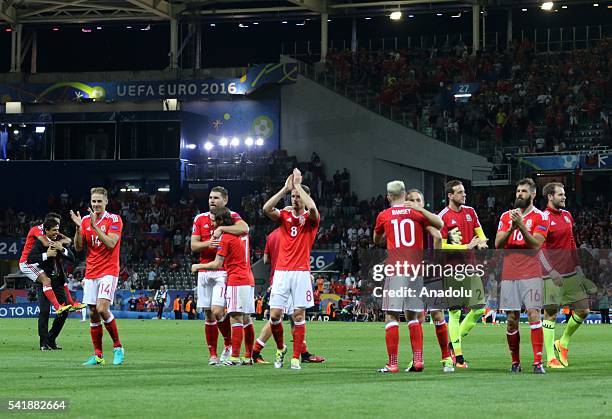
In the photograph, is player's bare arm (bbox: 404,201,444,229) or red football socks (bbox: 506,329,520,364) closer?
player's bare arm (bbox: 404,201,444,229)

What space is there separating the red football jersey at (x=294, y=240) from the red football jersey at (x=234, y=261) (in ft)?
4.28

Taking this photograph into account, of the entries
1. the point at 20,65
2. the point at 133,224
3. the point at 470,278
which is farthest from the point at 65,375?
the point at 20,65

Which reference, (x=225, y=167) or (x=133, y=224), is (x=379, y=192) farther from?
(x=133, y=224)

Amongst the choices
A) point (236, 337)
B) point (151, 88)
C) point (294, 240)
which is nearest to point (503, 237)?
point (294, 240)

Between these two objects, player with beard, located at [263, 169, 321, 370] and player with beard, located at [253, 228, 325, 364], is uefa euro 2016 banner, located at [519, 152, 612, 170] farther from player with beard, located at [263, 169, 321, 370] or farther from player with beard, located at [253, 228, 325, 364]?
player with beard, located at [263, 169, 321, 370]

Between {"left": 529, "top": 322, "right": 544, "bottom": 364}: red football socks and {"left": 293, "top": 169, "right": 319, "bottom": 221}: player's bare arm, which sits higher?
{"left": 293, "top": 169, "right": 319, "bottom": 221}: player's bare arm

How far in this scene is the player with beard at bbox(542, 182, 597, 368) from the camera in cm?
1586

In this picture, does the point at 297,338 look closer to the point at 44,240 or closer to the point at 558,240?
the point at 558,240

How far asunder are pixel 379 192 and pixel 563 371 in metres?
41.4

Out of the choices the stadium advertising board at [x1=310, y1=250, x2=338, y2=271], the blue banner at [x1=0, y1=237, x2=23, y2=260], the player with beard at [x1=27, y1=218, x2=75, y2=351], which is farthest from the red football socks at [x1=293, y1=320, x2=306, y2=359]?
the blue banner at [x1=0, y1=237, x2=23, y2=260]

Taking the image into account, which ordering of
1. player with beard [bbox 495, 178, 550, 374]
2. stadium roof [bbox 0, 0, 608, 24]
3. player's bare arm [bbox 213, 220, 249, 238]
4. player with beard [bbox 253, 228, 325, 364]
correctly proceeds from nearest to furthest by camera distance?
1. player with beard [bbox 495, 178, 550, 374]
2. player's bare arm [bbox 213, 220, 249, 238]
3. player with beard [bbox 253, 228, 325, 364]
4. stadium roof [bbox 0, 0, 608, 24]

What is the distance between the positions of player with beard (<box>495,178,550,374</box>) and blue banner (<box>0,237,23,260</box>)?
147 ft

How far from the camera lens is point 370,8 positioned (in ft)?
199

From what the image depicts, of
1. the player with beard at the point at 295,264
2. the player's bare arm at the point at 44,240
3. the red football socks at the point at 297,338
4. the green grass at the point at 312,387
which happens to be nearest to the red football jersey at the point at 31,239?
the player's bare arm at the point at 44,240
